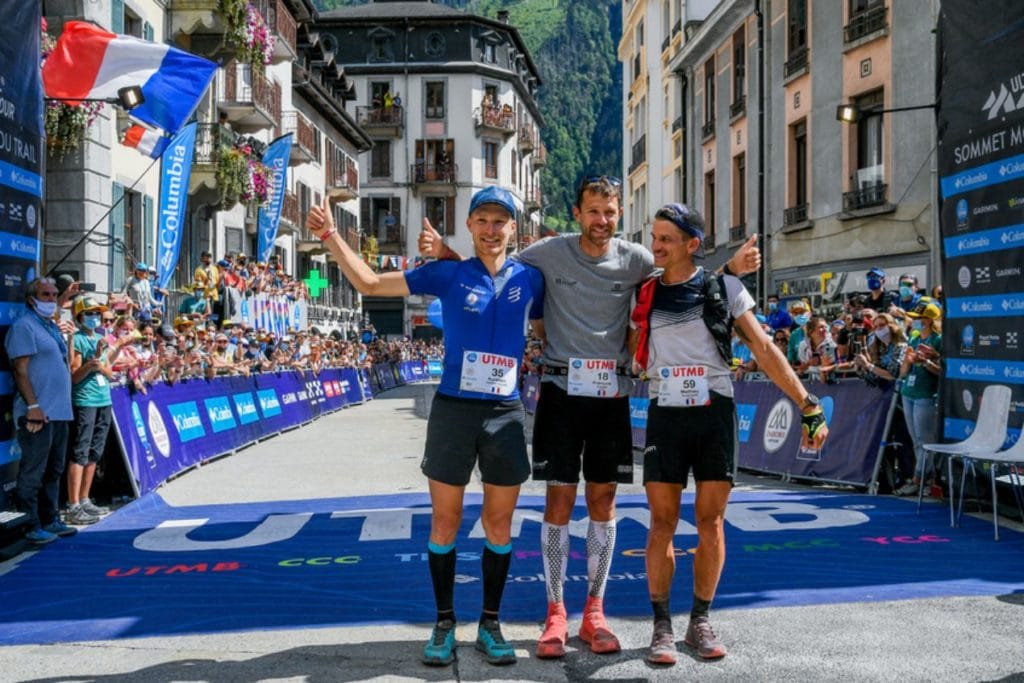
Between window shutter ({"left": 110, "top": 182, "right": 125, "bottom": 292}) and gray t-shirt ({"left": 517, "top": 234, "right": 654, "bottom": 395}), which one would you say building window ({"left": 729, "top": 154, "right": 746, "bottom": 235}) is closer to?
window shutter ({"left": 110, "top": 182, "right": 125, "bottom": 292})

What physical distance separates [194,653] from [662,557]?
223 centimetres

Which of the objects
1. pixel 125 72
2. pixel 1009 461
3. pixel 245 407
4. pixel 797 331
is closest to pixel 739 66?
pixel 797 331

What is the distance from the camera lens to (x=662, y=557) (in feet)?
17.4

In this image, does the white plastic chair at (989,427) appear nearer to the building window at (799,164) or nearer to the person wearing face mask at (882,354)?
the person wearing face mask at (882,354)

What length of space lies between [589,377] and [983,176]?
19.7ft

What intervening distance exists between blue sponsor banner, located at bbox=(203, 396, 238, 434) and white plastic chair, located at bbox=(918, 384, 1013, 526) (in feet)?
34.0

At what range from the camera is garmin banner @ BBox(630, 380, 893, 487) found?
12.0 m

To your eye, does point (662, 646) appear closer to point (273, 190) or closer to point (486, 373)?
point (486, 373)

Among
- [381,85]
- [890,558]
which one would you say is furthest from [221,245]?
[381,85]

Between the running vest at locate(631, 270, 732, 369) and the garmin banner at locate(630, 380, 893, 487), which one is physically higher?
the running vest at locate(631, 270, 732, 369)

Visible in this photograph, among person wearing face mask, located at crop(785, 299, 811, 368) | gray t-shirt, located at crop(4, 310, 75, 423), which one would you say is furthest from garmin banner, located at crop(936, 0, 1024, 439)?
gray t-shirt, located at crop(4, 310, 75, 423)

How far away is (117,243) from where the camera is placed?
21.1 m

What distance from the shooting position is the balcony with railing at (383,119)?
227ft

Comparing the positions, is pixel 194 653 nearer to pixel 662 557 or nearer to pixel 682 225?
pixel 662 557
